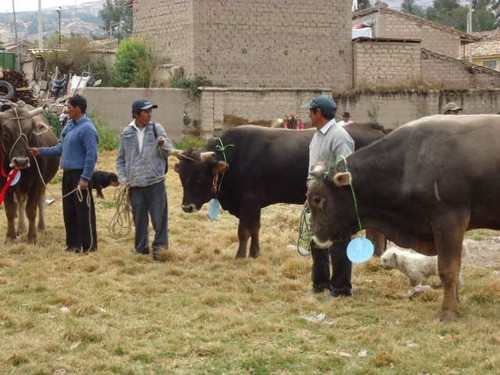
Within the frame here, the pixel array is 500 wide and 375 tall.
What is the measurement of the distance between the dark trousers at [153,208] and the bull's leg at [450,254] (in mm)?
3780

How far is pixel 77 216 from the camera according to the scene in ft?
30.6

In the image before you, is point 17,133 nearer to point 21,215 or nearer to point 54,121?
point 21,215

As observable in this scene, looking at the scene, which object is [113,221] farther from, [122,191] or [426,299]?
[426,299]

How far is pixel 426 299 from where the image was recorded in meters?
7.11

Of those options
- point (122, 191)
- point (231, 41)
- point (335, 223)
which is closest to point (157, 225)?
point (122, 191)

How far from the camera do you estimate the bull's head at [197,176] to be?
30.0 ft

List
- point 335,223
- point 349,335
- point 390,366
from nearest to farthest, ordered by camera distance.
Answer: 1. point 390,366
2. point 349,335
3. point 335,223

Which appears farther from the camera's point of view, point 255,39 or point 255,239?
point 255,39

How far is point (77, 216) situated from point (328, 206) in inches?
147

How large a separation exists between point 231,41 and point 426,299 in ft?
63.4

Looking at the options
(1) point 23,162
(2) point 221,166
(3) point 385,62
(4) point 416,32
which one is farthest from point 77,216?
(4) point 416,32

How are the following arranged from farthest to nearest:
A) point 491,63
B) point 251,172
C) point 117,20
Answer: point 117,20 < point 491,63 < point 251,172

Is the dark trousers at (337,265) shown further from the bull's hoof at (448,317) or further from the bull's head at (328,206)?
the bull's hoof at (448,317)

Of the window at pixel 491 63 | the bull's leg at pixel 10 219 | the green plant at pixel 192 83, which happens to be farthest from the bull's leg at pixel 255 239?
the window at pixel 491 63
